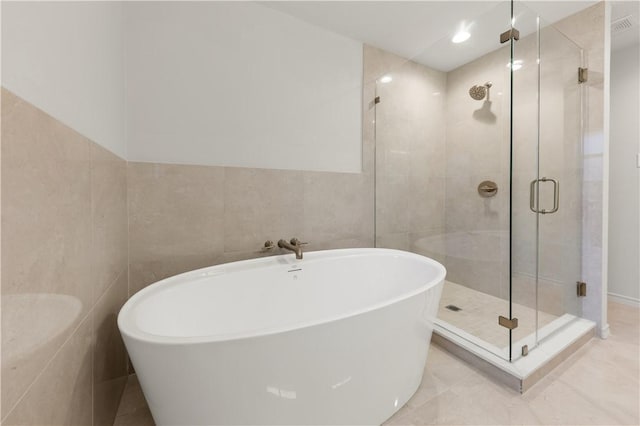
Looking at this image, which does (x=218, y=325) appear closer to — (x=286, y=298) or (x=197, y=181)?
(x=286, y=298)

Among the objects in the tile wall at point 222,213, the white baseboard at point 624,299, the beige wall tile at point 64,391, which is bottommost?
the white baseboard at point 624,299

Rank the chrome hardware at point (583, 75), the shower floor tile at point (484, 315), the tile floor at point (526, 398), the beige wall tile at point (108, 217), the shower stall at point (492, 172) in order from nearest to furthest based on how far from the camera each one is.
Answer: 1. the beige wall tile at point (108, 217)
2. the tile floor at point (526, 398)
3. the shower floor tile at point (484, 315)
4. the shower stall at point (492, 172)
5. the chrome hardware at point (583, 75)

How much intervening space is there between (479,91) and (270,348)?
2.46 meters

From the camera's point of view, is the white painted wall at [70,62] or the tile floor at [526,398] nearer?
the white painted wall at [70,62]

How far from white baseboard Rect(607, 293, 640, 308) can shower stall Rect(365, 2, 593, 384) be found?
0.92 metres

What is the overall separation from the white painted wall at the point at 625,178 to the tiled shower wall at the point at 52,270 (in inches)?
150

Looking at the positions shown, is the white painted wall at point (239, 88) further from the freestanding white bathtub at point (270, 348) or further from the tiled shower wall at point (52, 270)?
the freestanding white bathtub at point (270, 348)

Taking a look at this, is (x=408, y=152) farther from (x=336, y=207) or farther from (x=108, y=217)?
(x=108, y=217)

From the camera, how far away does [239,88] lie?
171cm

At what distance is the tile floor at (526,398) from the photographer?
A: 3.89ft

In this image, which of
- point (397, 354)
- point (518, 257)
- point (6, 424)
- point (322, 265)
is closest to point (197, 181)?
point (322, 265)

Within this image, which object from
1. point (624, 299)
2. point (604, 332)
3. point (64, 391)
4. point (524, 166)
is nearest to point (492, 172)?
point (524, 166)

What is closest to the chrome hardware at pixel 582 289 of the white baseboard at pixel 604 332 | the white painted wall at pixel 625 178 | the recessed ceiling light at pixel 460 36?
the white baseboard at pixel 604 332

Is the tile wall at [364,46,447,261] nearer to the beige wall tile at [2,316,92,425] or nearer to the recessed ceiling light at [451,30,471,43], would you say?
the recessed ceiling light at [451,30,471,43]
